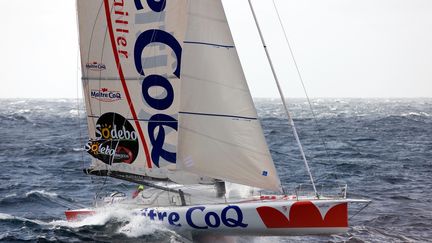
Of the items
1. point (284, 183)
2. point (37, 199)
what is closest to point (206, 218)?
point (37, 199)

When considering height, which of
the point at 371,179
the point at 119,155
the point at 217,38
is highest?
the point at 217,38

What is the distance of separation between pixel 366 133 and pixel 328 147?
14.4 meters

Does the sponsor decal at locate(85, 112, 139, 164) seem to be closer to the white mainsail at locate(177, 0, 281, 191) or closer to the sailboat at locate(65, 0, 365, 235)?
the sailboat at locate(65, 0, 365, 235)

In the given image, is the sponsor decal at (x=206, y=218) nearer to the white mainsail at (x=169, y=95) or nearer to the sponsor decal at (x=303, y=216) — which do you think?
the sponsor decal at (x=303, y=216)

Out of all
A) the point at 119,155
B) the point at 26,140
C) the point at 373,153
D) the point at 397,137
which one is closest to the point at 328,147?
the point at 373,153

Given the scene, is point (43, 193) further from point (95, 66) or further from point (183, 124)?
point (183, 124)

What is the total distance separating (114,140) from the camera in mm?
17922

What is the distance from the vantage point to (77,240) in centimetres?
1703

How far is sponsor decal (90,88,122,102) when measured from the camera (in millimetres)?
17516

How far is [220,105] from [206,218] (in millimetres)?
2907

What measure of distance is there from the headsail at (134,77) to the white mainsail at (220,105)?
0.65 metres

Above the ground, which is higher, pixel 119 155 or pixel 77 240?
pixel 119 155

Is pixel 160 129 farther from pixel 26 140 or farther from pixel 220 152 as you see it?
pixel 26 140

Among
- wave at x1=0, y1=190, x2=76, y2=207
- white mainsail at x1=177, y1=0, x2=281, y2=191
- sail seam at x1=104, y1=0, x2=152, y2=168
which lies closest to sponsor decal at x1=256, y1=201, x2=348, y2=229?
white mainsail at x1=177, y1=0, x2=281, y2=191
